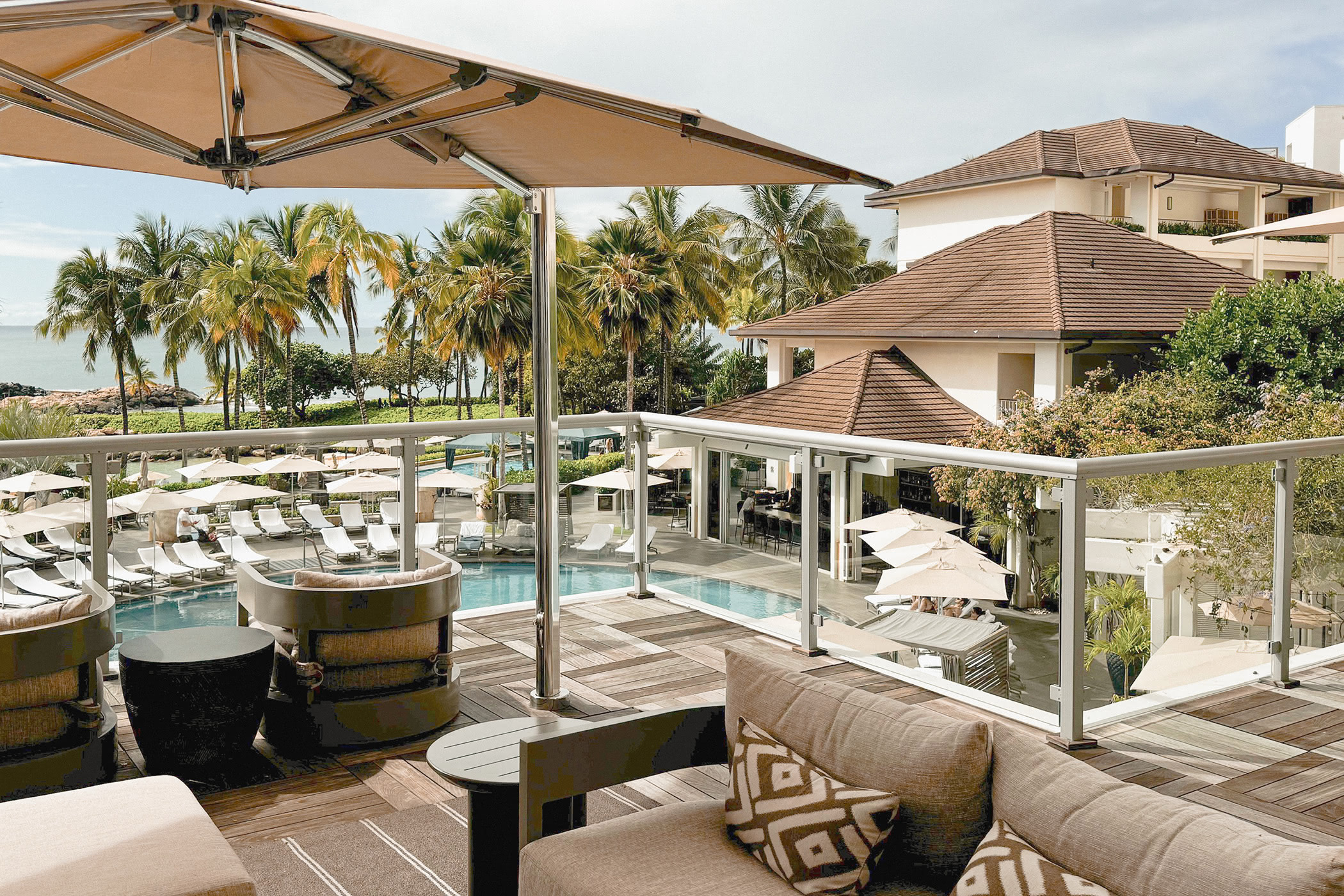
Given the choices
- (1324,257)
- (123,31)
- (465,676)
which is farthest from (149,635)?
(1324,257)

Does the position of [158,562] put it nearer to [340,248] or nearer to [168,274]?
[340,248]

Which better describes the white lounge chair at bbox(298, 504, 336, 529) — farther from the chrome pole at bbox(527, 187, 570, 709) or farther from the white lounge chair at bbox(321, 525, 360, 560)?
the chrome pole at bbox(527, 187, 570, 709)

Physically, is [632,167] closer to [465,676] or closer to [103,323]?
[465,676]

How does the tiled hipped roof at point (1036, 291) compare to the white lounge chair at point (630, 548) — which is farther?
the tiled hipped roof at point (1036, 291)

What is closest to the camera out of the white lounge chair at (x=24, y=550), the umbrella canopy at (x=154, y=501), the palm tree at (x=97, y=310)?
the white lounge chair at (x=24, y=550)

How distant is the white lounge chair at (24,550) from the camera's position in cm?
396

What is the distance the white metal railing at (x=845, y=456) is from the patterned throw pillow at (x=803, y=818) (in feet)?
5.93

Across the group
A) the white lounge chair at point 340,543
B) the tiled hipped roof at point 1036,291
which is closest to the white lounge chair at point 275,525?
the white lounge chair at point 340,543

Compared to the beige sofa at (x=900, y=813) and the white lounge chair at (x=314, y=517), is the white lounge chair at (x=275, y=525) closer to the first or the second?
the white lounge chair at (x=314, y=517)

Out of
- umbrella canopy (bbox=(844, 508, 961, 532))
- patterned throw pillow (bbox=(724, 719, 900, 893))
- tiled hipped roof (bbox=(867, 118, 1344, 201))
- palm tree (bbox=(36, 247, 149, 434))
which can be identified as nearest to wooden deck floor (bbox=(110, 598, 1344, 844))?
umbrella canopy (bbox=(844, 508, 961, 532))

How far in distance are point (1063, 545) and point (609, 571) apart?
2625 mm

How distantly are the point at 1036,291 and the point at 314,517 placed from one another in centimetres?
2570

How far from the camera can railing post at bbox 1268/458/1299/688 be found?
438 cm

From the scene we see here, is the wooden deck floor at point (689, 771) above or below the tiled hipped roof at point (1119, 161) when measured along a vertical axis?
below
